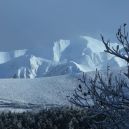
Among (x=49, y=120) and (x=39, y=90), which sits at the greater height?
(x=39, y=90)

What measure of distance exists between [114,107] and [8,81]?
12.8 m

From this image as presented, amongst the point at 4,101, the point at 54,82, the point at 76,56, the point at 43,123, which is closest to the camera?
the point at 43,123

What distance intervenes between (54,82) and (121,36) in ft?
Result: 39.8

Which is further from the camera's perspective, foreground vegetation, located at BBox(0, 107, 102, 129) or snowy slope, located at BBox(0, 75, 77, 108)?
snowy slope, located at BBox(0, 75, 77, 108)

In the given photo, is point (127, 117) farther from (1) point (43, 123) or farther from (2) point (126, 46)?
(1) point (43, 123)

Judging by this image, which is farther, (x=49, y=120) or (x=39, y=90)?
(x=39, y=90)

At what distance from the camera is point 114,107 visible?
5746mm

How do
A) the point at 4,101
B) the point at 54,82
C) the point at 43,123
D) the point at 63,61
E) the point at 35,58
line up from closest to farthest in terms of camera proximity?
the point at 43,123 → the point at 4,101 → the point at 54,82 → the point at 63,61 → the point at 35,58

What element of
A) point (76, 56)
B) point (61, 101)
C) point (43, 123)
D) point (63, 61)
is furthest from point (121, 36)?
point (63, 61)

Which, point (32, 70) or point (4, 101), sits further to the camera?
point (32, 70)

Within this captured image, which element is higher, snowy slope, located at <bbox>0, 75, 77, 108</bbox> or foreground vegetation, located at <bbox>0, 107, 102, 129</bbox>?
snowy slope, located at <bbox>0, 75, 77, 108</bbox>

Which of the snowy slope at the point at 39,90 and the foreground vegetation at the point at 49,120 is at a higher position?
the snowy slope at the point at 39,90

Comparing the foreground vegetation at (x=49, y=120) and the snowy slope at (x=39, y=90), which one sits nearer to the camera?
the foreground vegetation at (x=49, y=120)

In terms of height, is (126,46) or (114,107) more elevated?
(126,46)
